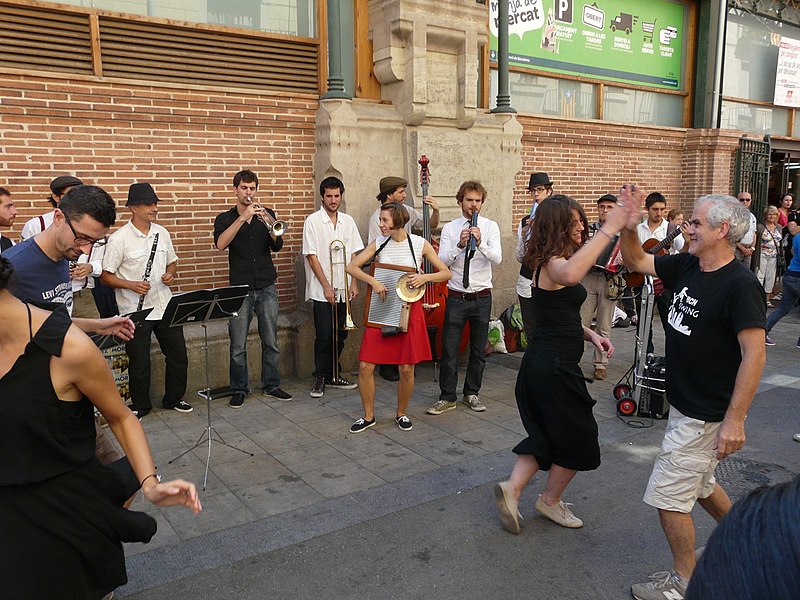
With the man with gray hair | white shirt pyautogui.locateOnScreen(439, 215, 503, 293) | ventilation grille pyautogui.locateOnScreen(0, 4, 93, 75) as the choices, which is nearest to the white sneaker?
the man with gray hair

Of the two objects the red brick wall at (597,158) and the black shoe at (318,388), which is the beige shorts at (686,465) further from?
the red brick wall at (597,158)

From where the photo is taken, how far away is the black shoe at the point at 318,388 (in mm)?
6723

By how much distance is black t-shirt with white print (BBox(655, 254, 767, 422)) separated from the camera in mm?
3074

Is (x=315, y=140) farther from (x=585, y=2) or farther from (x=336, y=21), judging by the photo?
(x=585, y=2)

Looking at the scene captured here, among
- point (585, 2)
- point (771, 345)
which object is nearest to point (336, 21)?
point (585, 2)

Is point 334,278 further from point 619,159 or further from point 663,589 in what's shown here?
point 619,159

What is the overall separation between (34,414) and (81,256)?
3982 mm

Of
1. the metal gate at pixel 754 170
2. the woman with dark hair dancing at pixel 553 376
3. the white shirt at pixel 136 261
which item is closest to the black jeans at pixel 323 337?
the white shirt at pixel 136 261

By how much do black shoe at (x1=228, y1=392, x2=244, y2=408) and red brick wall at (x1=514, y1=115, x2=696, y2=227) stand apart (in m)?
5.23

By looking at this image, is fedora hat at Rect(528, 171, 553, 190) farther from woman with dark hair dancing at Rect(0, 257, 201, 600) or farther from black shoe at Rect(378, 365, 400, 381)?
woman with dark hair dancing at Rect(0, 257, 201, 600)

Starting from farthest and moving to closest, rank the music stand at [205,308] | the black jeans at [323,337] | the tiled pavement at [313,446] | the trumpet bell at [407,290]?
the black jeans at [323,337] → the trumpet bell at [407,290] → the music stand at [205,308] → the tiled pavement at [313,446]

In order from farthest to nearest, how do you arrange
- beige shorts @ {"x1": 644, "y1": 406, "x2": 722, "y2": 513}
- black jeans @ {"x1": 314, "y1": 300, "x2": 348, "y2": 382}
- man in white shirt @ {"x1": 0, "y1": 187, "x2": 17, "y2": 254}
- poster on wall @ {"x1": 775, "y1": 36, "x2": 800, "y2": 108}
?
1. poster on wall @ {"x1": 775, "y1": 36, "x2": 800, "y2": 108}
2. black jeans @ {"x1": 314, "y1": 300, "x2": 348, "y2": 382}
3. man in white shirt @ {"x1": 0, "y1": 187, "x2": 17, "y2": 254}
4. beige shorts @ {"x1": 644, "y1": 406, "x2": 722, "y2": 513}

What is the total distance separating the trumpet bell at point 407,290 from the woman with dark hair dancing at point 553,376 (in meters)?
1.75

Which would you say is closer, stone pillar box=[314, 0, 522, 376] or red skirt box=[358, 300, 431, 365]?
red skirt box=[358, 300, 431, 365]
